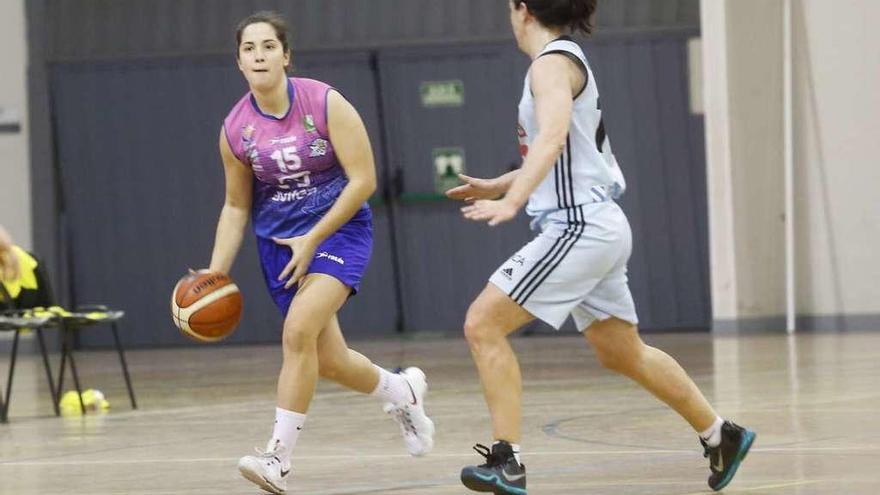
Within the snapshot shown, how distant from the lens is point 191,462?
6.94m

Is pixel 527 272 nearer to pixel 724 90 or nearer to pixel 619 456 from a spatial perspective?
pixel 619 456

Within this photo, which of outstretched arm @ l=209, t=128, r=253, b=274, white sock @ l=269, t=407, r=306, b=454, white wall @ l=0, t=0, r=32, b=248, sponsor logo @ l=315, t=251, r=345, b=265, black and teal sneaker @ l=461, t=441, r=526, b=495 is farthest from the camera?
white wall @ l=0, t=0, r=32, b=248

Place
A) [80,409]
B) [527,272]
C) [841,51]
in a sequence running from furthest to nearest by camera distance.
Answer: [841,51] → [80,409] → [527,272]

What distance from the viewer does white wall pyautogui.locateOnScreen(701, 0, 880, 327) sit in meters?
15.3

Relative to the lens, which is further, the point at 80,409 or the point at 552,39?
the point at 80,409

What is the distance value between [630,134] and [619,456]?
10.5 meters

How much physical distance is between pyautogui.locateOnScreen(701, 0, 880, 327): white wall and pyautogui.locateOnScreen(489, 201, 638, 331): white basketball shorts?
10432mm

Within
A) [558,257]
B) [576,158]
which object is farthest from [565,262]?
[576,158]

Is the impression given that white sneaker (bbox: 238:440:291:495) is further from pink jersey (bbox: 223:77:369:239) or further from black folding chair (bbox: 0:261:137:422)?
black folding chair (bbox: 0:261:137:422)

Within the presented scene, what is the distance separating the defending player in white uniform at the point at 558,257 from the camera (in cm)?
521

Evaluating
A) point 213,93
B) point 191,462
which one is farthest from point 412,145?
point 191,462

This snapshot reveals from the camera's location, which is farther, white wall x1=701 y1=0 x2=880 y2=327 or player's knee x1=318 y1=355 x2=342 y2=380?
white wall x1=701 y1=0 x2=880 y2=327

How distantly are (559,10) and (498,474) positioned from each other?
4.77 feet

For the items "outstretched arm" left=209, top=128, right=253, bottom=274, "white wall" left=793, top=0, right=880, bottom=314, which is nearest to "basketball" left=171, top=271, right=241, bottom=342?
"outstretched arm" left=209, top=128, right=253, bottom=274
